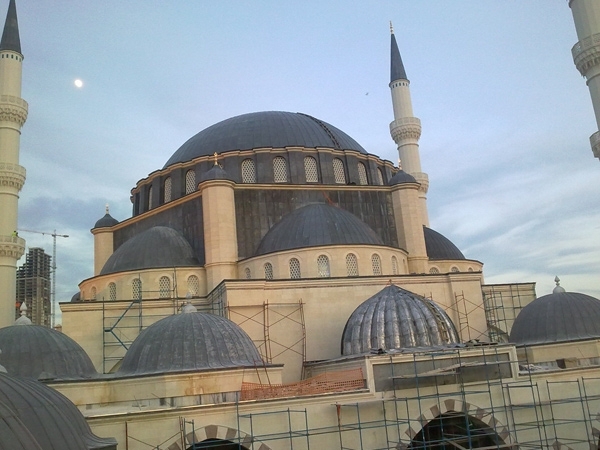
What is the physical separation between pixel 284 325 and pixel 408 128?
17066 mm

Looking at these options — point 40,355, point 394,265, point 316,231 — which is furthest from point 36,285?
point 40,355

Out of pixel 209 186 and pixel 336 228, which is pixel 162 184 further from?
pixel 336 228

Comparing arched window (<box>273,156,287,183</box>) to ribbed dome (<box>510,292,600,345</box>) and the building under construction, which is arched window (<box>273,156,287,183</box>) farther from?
the building under construction

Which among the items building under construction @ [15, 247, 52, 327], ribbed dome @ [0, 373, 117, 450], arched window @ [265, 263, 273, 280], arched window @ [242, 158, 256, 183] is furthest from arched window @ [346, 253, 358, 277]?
building under construction @ [15, 247, 52, 327]

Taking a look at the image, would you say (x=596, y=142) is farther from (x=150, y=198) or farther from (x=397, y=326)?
(x=150, y=198)

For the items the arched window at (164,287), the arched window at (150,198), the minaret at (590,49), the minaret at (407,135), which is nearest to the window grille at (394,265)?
the arched window at (164,287)

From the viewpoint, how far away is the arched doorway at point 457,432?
46.0 ft

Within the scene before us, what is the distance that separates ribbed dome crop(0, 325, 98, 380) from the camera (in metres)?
13.9

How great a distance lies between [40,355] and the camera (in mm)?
14266

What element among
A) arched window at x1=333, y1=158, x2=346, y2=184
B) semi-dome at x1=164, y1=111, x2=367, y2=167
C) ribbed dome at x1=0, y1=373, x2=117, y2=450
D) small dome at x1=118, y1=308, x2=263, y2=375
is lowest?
ribbed dome at x1=0, y1=373, x2=117, y2=450

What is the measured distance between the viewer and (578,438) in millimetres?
14641

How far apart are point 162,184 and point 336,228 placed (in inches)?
362

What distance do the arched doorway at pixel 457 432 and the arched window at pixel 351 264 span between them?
6.53 m

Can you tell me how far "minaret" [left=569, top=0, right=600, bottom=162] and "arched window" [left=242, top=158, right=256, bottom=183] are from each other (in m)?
13.3
